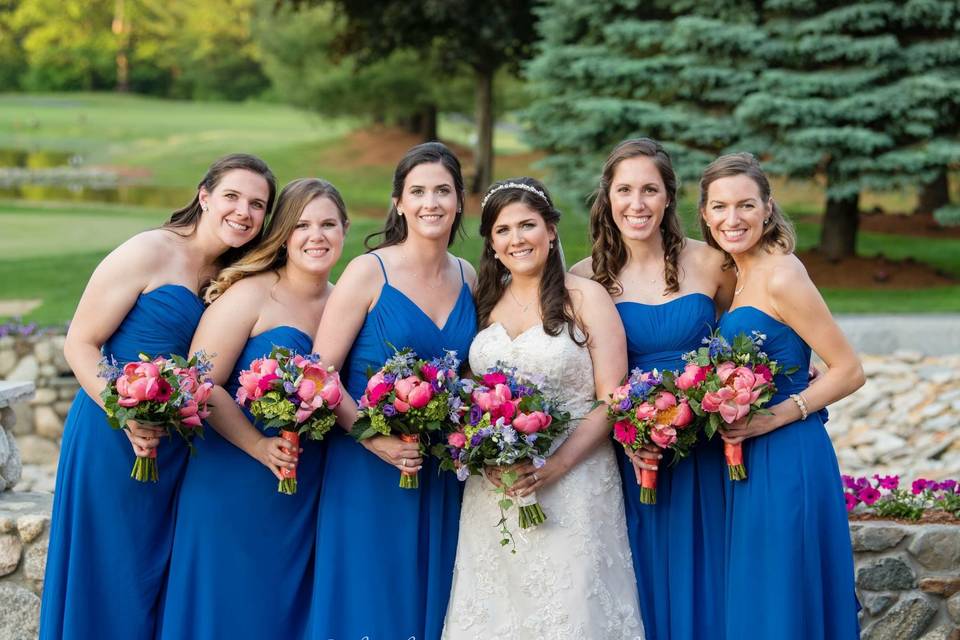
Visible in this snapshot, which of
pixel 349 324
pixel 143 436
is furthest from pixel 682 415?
pixel 143 436

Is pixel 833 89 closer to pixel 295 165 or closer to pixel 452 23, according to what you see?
pixel 452 23

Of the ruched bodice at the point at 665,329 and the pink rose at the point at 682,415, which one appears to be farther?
the ruched bodice at the point at 665,329

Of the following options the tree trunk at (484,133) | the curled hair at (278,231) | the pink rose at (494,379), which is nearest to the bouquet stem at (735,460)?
the pink rose at (494,379)

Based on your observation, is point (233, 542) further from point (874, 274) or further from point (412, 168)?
point (874, 274)

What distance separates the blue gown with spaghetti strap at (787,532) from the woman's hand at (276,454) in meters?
1.86

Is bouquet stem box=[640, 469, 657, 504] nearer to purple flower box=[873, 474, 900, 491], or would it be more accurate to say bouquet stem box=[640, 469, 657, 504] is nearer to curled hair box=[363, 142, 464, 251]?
curled hair box=[363, 142, 464, 251]

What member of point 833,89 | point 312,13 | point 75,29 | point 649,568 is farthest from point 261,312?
point 75,29

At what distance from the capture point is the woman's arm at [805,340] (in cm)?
480

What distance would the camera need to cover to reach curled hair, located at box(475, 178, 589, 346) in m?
4.89

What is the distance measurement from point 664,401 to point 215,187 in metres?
2.20

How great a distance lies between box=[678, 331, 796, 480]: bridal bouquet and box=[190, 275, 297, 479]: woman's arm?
1693 millimetres

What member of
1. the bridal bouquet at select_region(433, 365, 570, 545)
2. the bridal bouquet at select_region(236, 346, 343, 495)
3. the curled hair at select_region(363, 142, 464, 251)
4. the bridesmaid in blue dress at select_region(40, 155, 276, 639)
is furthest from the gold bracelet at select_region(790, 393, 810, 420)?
the bridesmaid in blue dress at select_region(40, 155, 276, 639)

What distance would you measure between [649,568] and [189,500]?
2013mm

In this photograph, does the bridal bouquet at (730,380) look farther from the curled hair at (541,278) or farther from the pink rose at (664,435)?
the curled hair at (541,278)
